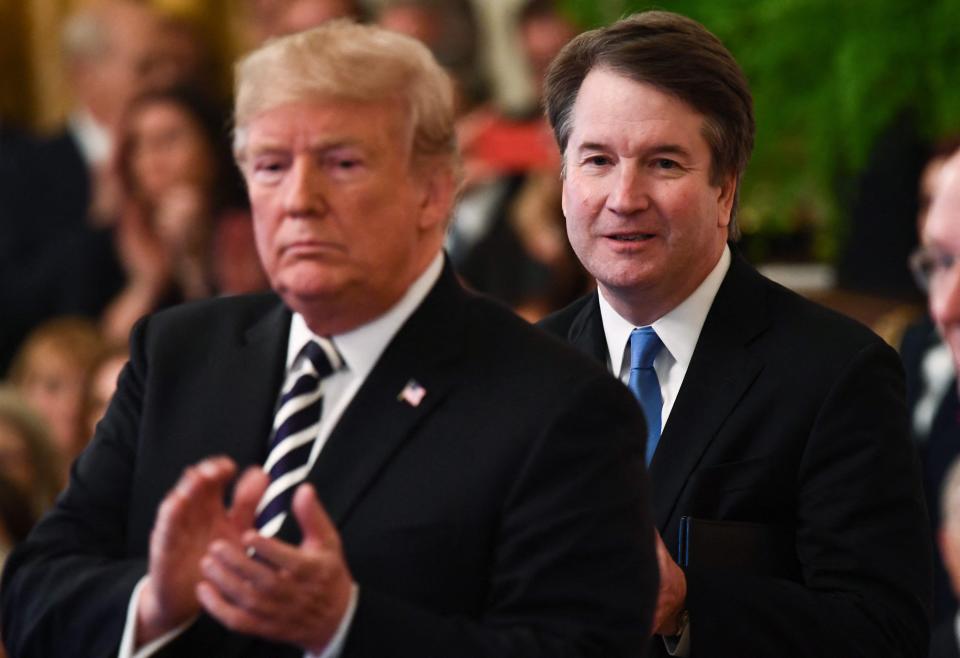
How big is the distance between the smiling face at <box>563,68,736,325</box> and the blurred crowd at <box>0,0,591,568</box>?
3381mm

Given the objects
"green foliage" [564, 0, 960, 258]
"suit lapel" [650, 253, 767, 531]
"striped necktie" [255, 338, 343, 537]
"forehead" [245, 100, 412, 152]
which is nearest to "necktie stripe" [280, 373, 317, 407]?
"striped necktie" [255, 338, 343, 537]

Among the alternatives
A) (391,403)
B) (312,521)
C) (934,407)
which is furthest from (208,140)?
(312,521)

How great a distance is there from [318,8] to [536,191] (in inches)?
58.8

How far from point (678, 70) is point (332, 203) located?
75 centimetres

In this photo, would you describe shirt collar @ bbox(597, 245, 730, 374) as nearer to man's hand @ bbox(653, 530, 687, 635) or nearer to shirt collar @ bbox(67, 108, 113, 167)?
man's hand @ bbox(653, 530, 687, 635)

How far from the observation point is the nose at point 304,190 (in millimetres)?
2906

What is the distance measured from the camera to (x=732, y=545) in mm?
3295

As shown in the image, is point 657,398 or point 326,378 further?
point 657,398

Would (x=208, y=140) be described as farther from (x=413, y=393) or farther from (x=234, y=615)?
(x=234, y=615)

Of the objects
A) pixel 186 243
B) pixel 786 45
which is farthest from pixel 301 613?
pixel 186 243

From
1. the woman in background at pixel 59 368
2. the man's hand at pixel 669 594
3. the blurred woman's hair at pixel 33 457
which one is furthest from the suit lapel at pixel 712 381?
the woman in background at pixel 59 368

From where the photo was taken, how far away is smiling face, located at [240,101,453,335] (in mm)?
2910

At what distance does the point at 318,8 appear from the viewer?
28.8 ft

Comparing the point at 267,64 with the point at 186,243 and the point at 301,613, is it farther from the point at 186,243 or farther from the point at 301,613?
the point at 186,243
